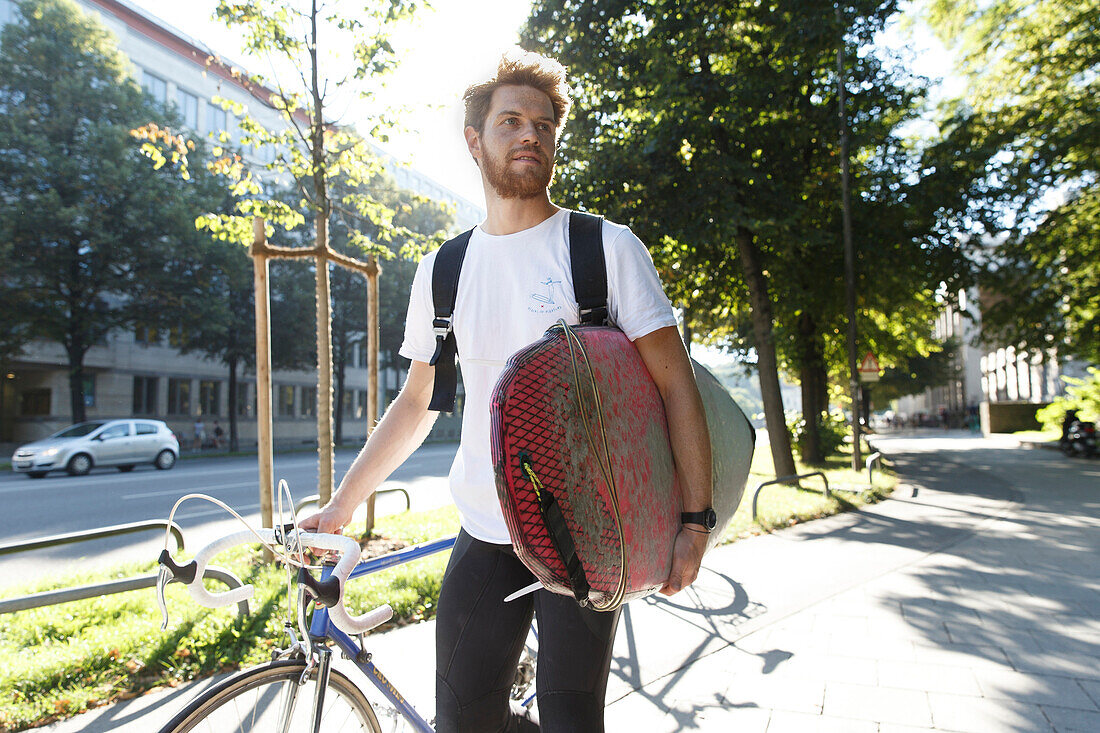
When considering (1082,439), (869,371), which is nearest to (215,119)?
(869,371)

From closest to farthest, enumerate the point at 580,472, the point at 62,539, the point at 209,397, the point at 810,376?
the point at 580,472 < the point at 62,539 < the point at 810,376 < the point at 209,397

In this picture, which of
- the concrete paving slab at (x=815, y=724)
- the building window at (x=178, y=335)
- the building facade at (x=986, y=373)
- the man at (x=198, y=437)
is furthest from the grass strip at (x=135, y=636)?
the man at (x=198, y=437)

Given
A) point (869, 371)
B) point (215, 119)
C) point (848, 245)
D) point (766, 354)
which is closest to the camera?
point (766, 354)

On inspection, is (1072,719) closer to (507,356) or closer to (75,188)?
(507,356)

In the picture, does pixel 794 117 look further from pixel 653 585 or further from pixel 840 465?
pixel 653 585

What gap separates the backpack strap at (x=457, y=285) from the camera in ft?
5.43

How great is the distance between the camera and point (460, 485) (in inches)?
75.0

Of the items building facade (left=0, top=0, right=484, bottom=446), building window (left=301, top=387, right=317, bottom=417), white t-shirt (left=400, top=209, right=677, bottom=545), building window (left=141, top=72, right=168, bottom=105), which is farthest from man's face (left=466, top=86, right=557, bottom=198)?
building window (left=301, top=387, right=317, bottom=417)

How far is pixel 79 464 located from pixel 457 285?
20.9 metres

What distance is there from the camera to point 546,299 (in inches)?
68.9

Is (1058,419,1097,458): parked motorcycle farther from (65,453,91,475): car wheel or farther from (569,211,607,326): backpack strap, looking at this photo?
(65,453,91,475): car wheel

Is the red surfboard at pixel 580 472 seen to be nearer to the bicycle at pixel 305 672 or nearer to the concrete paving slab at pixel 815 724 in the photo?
the bicycle at pixel 305 672

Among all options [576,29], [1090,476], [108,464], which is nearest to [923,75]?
[576,29]

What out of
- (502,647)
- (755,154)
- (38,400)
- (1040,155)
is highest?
(1040,155)
